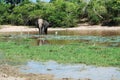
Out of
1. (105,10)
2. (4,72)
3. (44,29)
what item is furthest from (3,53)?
(105,10)

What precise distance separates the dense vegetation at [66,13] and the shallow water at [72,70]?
104 ft

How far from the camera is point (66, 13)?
48281 mm

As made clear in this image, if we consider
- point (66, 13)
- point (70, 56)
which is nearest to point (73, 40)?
point (70, 56)

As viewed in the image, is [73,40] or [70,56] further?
[73,40]

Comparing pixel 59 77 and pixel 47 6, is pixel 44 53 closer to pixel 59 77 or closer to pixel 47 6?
pixel 59 77

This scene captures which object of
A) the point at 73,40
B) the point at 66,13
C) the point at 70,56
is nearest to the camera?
the point at 70,56

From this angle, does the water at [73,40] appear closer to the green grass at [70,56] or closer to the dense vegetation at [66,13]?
the green grass at [70,56]

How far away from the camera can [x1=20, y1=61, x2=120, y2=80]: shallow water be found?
11054mm

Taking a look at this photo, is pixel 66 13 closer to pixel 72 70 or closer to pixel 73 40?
pixel 73 40

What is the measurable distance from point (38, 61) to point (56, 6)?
35631 millimetres

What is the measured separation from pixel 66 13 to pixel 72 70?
3643 cm

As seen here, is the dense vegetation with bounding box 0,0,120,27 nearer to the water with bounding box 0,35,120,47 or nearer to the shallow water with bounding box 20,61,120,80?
the water with bounding box 0,35,120,47

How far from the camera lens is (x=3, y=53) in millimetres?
17141

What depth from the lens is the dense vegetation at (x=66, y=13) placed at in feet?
152
